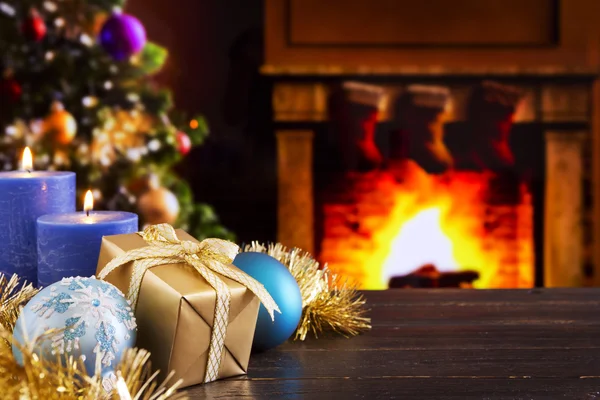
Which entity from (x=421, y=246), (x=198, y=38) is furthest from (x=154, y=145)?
(x=421, y=246)

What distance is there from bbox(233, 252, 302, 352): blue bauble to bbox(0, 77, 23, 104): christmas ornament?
1.92m

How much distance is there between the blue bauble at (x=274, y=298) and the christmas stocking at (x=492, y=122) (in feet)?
7.15

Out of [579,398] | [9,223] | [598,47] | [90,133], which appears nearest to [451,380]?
[579,398]

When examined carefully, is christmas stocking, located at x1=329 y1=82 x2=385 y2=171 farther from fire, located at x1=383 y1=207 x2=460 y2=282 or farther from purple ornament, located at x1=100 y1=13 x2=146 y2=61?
purple ornament, located at x1=100 y1=13 x2=146 y2=61

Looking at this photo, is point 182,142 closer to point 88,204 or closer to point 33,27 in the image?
point 33,27

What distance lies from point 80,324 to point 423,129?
2358 millimetres

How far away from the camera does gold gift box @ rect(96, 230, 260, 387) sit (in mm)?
620

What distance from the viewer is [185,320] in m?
0.62

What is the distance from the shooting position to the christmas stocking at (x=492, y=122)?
282cm

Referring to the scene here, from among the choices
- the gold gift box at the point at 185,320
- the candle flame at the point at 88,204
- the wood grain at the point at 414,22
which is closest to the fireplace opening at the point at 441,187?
the wood grain at the point at 414,22

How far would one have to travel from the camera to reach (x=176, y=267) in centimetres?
66

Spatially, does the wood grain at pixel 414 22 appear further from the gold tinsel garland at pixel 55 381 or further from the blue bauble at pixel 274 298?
the gold tinsel garland at pixel 55 381

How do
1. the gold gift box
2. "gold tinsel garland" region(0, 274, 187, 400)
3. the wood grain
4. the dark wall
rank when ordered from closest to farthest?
"gold tinsel garland" region(0, 274, 187, 400) < the gold gift box < the wood grain < the dark wall

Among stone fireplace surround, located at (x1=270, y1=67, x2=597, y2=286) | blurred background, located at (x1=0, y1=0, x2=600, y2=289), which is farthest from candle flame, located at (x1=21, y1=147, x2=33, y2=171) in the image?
stone fireplace surround, located at (x1=270, y1=67, x2=597, y2=286)
